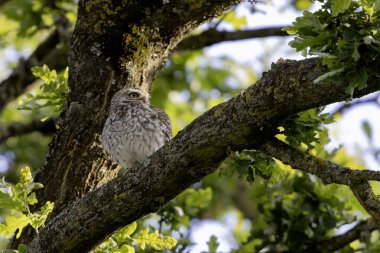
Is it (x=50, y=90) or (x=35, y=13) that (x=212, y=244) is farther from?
(x=35, y=13)

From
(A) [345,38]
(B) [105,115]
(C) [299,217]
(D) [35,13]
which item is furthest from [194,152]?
(D) [35,13]

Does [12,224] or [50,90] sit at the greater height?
[50,90]

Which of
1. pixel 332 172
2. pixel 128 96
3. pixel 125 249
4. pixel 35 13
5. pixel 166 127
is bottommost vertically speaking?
pixel 332 172

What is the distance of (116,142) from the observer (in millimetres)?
5293

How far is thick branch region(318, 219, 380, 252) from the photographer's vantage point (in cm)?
578

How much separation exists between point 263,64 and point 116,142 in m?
5.67

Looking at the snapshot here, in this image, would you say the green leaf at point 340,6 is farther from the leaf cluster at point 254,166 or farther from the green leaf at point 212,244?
the green leaf at point 212,244

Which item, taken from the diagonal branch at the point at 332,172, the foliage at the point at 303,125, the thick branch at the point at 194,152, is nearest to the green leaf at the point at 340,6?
the thick branch at the point at 194,152

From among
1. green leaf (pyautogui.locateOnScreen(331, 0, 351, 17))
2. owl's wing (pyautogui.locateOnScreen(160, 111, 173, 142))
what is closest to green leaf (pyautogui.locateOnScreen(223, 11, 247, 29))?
owl's wing (pyautogui.locateOnScreen(160, 111, 173, 142))

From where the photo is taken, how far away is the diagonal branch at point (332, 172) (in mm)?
3402

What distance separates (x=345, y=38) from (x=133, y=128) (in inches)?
103

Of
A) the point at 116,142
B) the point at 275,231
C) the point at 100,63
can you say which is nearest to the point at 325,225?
the point at 275,231

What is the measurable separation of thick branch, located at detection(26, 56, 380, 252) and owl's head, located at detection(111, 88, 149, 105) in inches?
47.1

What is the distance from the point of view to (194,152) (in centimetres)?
387
